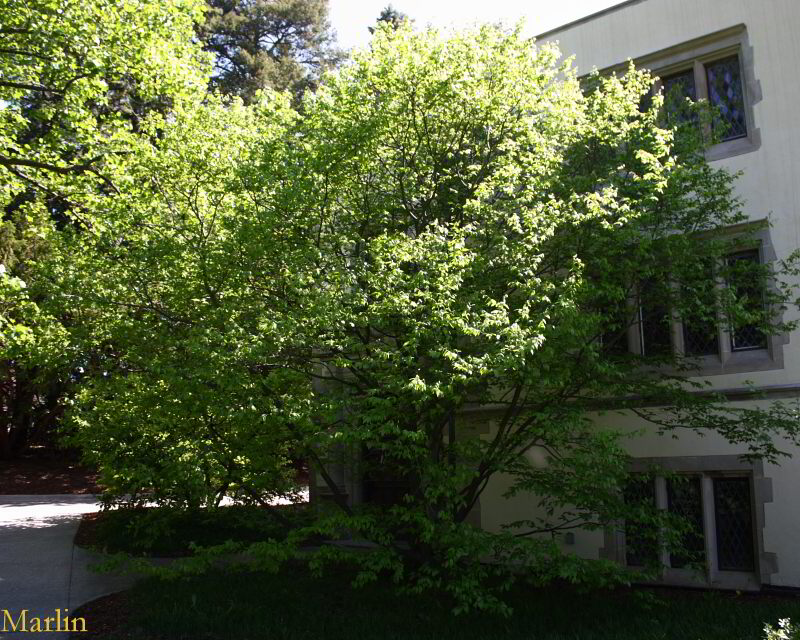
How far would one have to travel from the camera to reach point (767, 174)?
400 inches

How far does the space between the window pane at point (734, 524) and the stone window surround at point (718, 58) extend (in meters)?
4.65

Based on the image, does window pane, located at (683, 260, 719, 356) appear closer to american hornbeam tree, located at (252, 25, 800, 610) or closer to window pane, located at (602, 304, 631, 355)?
american hornbeam tree, located at (252, 25, 800, 610)

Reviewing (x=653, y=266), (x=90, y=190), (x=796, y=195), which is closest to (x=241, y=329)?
(x=653, y=266)

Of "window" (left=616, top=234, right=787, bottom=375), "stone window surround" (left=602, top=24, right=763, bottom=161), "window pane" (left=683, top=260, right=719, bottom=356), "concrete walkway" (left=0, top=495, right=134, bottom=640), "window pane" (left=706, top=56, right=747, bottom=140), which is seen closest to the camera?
"window pane" (left=683, top=260, right=719, bottom=356)

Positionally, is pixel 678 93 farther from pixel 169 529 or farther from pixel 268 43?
pixel 268 43

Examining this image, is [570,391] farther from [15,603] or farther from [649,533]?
[15,603]

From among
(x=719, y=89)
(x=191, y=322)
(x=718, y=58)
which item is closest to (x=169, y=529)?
(x=191, y=322)

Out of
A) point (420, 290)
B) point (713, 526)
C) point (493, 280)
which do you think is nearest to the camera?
point (420, 290)

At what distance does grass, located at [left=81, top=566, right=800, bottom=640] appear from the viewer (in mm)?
Answer: 7695

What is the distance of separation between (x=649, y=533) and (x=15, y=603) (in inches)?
291

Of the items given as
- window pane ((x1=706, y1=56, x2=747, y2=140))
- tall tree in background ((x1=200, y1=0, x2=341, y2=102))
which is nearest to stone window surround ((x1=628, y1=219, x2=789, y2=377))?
window pane ((x1=706, y1=56, x2=747, y2=140))

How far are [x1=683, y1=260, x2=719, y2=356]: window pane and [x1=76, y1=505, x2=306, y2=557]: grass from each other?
5557 millimetres

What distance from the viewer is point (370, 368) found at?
27.1 feet

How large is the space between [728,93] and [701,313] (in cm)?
447
